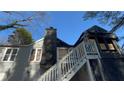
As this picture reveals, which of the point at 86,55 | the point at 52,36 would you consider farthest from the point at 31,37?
the point at 86,55

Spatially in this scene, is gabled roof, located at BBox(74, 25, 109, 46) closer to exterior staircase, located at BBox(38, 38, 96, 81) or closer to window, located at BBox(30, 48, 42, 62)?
exterior staircase, located at BBox(38, 38, 96, 81)

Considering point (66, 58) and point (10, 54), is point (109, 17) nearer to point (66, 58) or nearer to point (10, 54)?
point (66, 58)

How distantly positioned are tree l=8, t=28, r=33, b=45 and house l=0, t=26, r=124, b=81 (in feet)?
0.19

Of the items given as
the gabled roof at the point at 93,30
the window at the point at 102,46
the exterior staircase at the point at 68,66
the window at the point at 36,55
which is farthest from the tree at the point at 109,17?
the window at the point at 36,55

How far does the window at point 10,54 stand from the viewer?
259 centimetres

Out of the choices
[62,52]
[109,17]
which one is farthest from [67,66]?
[109,17]

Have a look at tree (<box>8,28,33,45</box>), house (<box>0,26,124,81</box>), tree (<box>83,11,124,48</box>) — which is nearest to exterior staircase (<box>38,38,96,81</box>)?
house (<box>0,26,124,81</box>)

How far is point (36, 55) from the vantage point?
262cm

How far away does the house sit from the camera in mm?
2471

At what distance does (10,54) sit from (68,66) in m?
0.84

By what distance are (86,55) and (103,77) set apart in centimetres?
41

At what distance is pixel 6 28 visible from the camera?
2.63m
